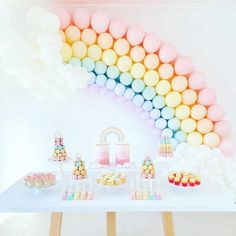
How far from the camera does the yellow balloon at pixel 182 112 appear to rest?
2.53 metres

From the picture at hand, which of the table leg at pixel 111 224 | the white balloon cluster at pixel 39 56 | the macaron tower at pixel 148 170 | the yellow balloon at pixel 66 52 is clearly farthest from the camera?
the yellow balloon at pixel 66 52

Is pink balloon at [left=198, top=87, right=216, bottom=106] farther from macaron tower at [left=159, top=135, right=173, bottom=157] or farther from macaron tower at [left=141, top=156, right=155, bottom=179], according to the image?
macaron tower at [left=141, top=156, right=155, bottom=179]

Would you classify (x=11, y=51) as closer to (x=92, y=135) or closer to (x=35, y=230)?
(x=92, y=135)

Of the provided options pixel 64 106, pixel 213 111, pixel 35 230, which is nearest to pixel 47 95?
pixel 64 106

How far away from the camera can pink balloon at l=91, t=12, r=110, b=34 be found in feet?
8.11

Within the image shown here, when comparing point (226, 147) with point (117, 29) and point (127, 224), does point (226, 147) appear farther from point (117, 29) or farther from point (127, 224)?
point (117, 29)

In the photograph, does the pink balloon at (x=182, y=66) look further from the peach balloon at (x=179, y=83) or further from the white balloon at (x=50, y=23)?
the white balloon at (x=50, y=23)

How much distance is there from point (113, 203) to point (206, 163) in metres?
1.24

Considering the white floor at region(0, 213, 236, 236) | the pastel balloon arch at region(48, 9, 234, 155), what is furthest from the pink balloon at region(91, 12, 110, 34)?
the white floor at region(0, 213, 236, 236)

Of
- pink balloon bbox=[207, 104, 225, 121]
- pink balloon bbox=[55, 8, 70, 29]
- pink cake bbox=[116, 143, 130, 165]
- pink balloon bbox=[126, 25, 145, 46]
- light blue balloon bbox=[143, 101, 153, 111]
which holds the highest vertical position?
pink balloon bbox=[55, 8, 70, 29]

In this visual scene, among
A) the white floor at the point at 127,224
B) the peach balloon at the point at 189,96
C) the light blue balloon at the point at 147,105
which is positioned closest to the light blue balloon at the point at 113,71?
the light blue balloon at the point at 147,105

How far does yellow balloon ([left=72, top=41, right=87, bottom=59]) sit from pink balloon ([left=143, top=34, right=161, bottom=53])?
51cm

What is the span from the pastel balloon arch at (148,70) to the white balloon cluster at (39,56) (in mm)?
115

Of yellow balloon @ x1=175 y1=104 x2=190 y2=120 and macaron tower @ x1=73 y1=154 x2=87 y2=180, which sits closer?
macaron tower @ x1=73 y1=154 x2=87 y2=180
